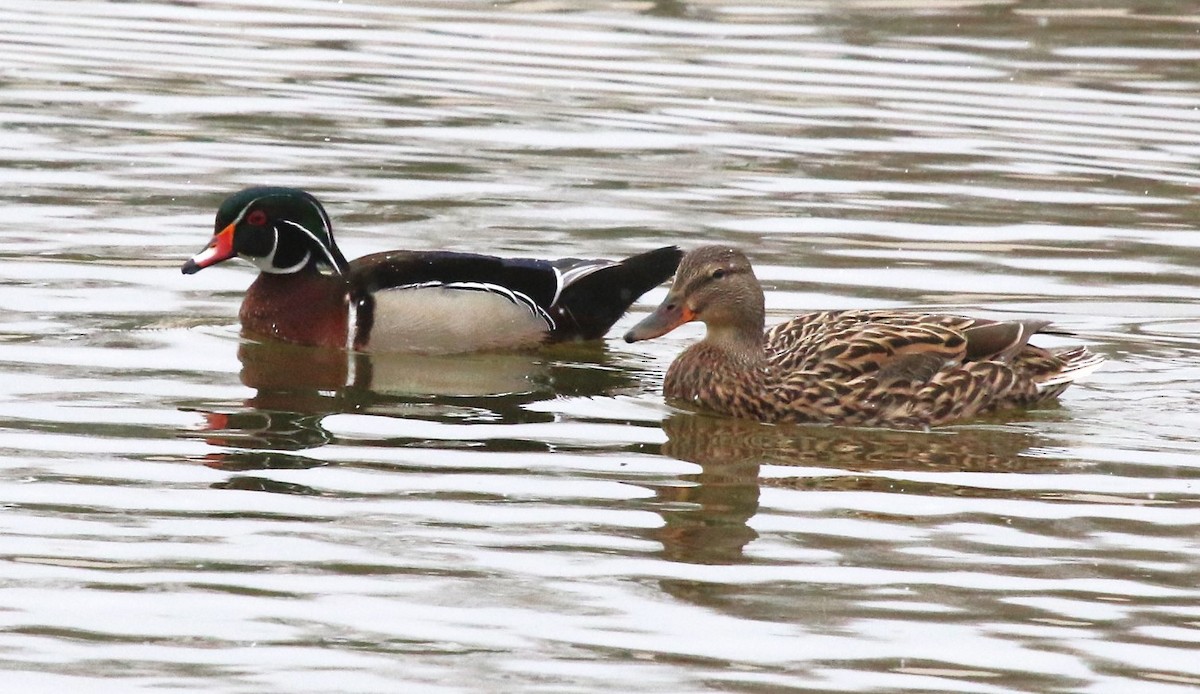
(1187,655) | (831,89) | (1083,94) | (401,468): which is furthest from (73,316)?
(1083,94)

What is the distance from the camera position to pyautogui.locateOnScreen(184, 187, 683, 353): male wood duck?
11.1m

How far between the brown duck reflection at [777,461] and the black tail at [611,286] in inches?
58.9

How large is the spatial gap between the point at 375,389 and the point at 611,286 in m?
1.57

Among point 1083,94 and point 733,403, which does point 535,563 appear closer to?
point 733,403

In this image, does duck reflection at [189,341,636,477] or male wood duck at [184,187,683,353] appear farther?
male wood duck at [184,187,683,353]

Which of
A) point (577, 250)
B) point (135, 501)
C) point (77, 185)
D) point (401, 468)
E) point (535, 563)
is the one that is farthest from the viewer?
point (77, 185)

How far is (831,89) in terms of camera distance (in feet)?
58.2

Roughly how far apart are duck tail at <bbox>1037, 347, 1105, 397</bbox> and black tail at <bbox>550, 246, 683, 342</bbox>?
211 cm

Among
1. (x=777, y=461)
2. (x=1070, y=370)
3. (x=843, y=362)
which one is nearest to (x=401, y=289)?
(x=843, y=362)

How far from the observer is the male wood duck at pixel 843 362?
9703mm

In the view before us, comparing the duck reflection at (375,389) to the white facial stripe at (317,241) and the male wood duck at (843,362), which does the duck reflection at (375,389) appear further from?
the male wood duck at (843,362)

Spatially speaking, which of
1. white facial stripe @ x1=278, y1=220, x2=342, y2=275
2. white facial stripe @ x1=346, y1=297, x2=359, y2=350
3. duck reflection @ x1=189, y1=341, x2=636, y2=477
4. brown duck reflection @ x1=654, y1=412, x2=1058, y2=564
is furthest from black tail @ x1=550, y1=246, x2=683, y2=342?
brown duck reflection @ x1=654, y1=412, x2=1058, y2=564

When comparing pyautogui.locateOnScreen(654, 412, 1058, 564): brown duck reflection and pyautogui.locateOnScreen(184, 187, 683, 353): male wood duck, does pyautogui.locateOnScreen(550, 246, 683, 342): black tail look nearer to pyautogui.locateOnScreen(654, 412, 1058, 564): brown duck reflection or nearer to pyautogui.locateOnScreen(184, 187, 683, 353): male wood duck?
pyautogui.locateOnScreen(184, 187, 683, 353): male wood duck

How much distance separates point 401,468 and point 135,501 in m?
1.06
